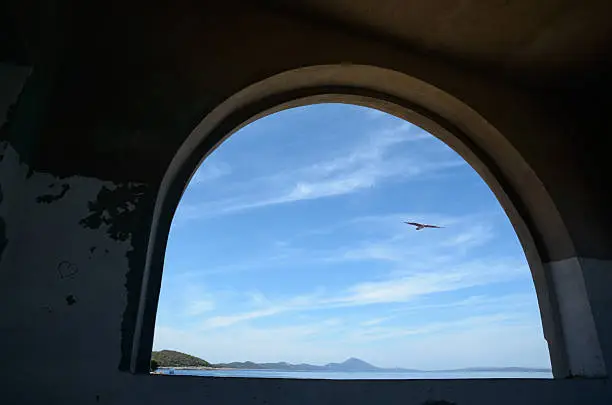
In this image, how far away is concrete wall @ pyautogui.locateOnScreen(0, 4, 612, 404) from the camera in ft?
6.24

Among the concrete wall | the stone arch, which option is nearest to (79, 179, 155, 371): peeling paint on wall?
the concrete wall

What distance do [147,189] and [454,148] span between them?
7.73 feet

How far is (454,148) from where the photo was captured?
134 inches

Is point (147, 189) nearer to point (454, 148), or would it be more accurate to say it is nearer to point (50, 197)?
point (50, 197)

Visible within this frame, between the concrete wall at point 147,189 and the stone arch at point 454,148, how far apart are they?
0.02m

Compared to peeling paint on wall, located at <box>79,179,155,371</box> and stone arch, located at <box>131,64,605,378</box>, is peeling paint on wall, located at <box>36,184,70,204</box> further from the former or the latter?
stone arch, located at <box>131,64,605,378</box>

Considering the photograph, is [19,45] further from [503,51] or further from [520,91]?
[520,91]

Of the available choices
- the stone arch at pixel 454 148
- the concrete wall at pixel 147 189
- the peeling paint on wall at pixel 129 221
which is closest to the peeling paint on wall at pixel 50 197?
the concrete wall at pixel 147 189

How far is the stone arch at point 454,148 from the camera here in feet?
8.44

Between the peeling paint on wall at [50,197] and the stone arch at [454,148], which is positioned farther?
the stone arch at [454,148]

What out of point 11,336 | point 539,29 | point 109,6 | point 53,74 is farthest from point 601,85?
point 11,336

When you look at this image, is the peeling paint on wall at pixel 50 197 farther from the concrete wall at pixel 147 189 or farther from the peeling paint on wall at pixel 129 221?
the peeling paint on wall at pixel 129 221

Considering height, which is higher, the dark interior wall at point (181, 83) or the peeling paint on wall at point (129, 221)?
the dark interior wall at point (181, 83)

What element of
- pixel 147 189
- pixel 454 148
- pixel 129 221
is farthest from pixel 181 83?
pixel 454 148
